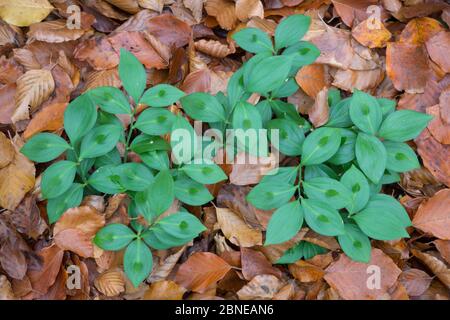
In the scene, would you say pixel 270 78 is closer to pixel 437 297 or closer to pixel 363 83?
pixel 363 83

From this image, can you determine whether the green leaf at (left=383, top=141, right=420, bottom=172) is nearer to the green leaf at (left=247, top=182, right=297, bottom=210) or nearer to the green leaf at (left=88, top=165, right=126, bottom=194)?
the green leaf at (left=247, top=182, right=297, bottom=210)

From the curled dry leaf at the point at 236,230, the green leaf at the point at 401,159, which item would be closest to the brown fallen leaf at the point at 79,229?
the curled dry leaf at the point at 236,230

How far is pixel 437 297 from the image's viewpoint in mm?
1138

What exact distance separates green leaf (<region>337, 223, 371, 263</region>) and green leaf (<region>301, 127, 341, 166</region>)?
15cm

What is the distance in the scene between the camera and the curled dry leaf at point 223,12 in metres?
1.29

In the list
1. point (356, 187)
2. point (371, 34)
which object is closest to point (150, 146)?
point (356, 187)

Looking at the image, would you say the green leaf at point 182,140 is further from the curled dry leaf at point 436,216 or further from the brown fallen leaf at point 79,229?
the curled dry leaf at point 436,216

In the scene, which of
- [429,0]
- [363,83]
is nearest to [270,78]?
[363,83]

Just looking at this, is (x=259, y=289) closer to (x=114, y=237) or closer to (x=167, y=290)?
(x=167, y=290)

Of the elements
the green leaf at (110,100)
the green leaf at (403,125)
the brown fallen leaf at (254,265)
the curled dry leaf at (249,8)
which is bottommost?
the brown fallen leaf at (254,265)

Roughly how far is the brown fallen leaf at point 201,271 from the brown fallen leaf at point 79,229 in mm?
188

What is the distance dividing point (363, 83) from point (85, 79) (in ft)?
2.03

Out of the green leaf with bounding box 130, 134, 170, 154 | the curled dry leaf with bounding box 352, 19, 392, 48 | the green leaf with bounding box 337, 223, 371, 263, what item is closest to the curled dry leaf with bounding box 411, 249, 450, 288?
the green leaf with bounding box 337, 223, 371, 263

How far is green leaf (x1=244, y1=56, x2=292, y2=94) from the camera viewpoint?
114 cm
